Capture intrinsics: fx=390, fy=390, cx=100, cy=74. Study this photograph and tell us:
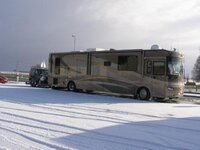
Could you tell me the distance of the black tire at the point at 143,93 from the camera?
923 inches

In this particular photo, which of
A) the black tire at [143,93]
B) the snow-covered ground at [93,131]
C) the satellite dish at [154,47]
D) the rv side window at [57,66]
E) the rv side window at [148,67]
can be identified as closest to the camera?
the snow-covered ground at [93,131]

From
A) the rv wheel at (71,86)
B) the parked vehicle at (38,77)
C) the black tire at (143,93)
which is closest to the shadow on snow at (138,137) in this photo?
the black tire at (143,93)

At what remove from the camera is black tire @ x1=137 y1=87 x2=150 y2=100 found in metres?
23.5

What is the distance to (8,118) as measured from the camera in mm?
11789

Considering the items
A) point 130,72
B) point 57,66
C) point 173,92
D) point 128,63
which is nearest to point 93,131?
point 173,92

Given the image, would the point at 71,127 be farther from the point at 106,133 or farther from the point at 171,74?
the point at 171,74

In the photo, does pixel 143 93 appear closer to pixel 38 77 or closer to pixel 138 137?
pixel 138 137

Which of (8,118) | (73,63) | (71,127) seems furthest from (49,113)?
(73,63)

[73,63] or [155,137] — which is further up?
[73,63]

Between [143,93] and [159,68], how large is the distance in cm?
183

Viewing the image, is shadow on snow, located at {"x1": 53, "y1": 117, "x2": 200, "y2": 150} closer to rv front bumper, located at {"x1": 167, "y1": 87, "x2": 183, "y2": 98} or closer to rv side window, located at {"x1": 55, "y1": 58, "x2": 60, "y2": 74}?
rv front bumper, located at {"x1": 167, "y1": 87, "x2": 183, "y2": 98}

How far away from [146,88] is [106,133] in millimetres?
13954

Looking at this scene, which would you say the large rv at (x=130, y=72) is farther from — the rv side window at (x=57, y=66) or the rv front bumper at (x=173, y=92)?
the rv side window at (x=57, y=66)

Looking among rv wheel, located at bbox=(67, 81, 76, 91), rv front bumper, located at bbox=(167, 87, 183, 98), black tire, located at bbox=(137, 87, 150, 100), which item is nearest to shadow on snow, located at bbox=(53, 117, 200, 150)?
rv front bumper, located at bbox=(167, 87, 183, 98)
